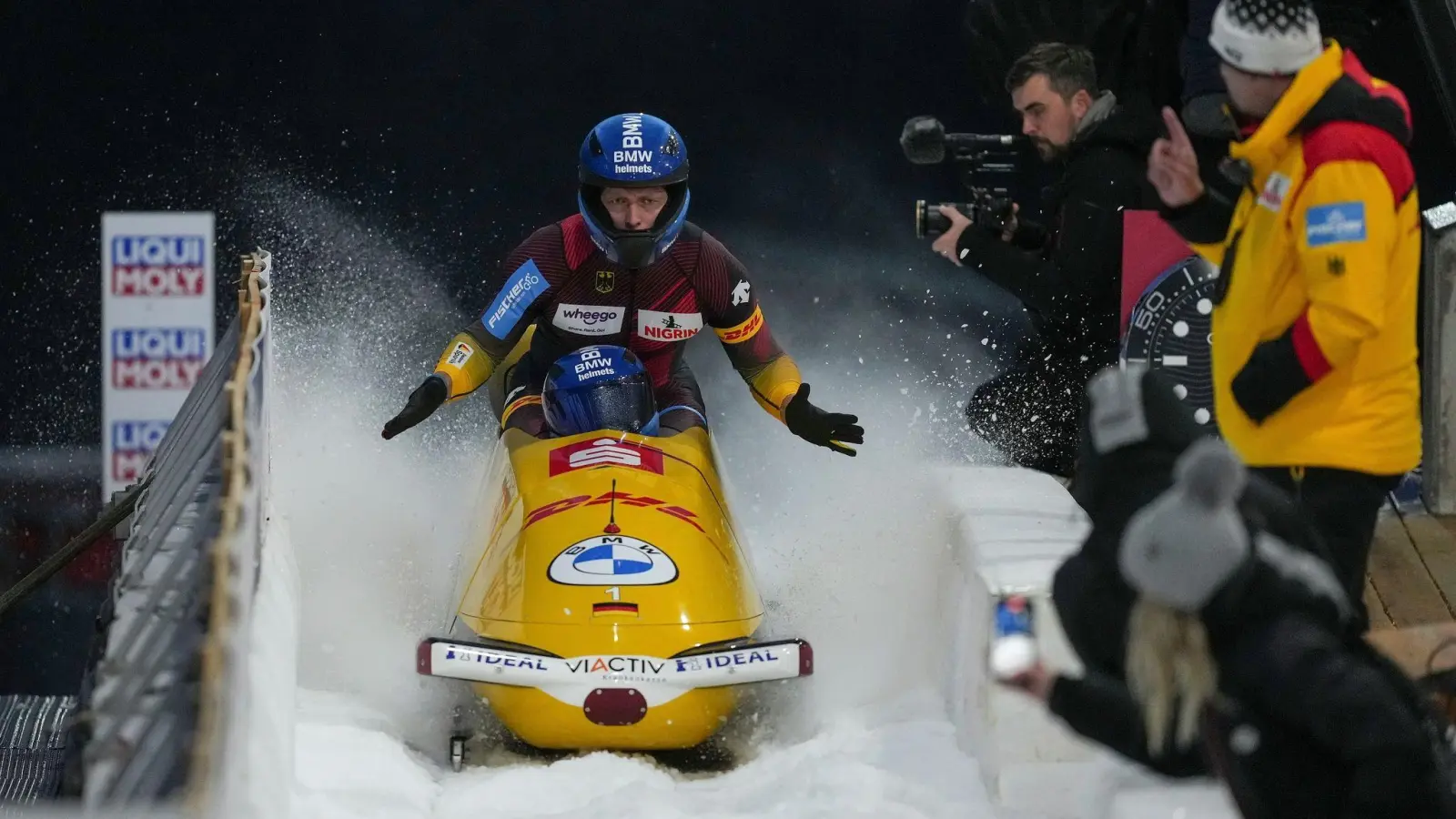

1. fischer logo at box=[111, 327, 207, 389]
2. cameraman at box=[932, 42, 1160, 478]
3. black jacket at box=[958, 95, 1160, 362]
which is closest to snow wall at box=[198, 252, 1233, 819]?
cameraman at box=[932, 42, 1160, 478]

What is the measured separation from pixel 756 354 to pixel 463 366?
33.8 inches

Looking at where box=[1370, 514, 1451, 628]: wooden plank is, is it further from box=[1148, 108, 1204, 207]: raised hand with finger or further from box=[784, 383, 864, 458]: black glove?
box=[784, 383, 864, 458]: black glove

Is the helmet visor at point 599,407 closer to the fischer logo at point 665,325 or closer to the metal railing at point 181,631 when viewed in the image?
the fischer logo at point 665,325

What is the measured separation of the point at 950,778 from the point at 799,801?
0.34m

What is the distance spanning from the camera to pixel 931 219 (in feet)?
14.0

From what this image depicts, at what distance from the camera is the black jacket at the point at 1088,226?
14.6 ft

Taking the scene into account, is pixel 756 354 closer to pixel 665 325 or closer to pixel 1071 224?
pixel 665 325

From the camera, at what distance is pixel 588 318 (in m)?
4.98

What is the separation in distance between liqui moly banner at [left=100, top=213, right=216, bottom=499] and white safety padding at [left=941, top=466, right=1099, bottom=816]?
9.31 ft

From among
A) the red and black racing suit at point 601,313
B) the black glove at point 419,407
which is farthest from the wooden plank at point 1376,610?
the black glove at point 419,407

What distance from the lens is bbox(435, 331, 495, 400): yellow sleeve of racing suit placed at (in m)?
4.95

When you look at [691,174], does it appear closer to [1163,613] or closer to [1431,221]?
[1431,221]

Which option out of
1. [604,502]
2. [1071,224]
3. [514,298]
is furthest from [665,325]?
[1071,224]

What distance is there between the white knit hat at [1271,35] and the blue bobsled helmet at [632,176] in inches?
83.3
